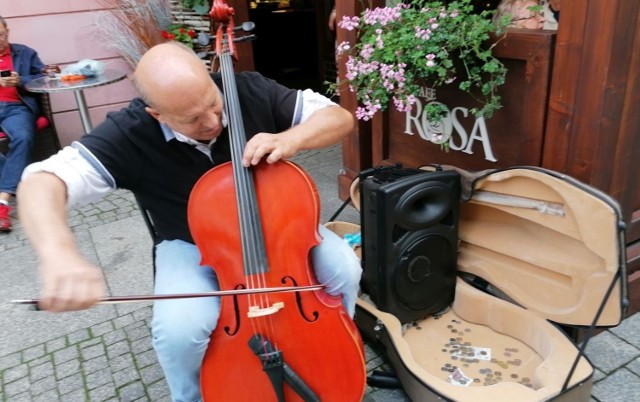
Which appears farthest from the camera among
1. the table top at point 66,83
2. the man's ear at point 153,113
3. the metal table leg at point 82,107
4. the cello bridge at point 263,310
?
the metal table leg at point 82,107

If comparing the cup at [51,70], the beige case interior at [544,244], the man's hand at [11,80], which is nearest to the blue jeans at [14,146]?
the man's hand at [11,80]

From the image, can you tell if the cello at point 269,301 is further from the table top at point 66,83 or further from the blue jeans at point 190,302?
the table top at point 66,83

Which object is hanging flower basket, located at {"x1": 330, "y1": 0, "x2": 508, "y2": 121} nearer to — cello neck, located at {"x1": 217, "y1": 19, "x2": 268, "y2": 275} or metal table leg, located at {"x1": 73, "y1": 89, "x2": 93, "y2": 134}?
cello neck, located at {"x1": 217, "y1": 19, "x2": 268, "y2": 275}

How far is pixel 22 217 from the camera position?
1.26m

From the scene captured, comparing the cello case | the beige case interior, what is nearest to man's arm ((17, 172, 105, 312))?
the cello case

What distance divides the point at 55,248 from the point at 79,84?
282cm

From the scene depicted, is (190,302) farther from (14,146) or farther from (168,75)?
(14,146)

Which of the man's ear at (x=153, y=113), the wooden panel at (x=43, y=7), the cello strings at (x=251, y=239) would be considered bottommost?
the cello strings at (x=251, y=239)

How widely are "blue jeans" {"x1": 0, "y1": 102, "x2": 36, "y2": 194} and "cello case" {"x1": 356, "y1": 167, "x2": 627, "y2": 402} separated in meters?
2.80

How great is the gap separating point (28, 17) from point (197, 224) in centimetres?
393

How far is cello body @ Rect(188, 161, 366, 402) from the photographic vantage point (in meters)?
1.34

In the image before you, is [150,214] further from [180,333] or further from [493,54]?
[493,54]

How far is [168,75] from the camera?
132 cm

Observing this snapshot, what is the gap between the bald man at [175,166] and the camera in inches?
51.8
